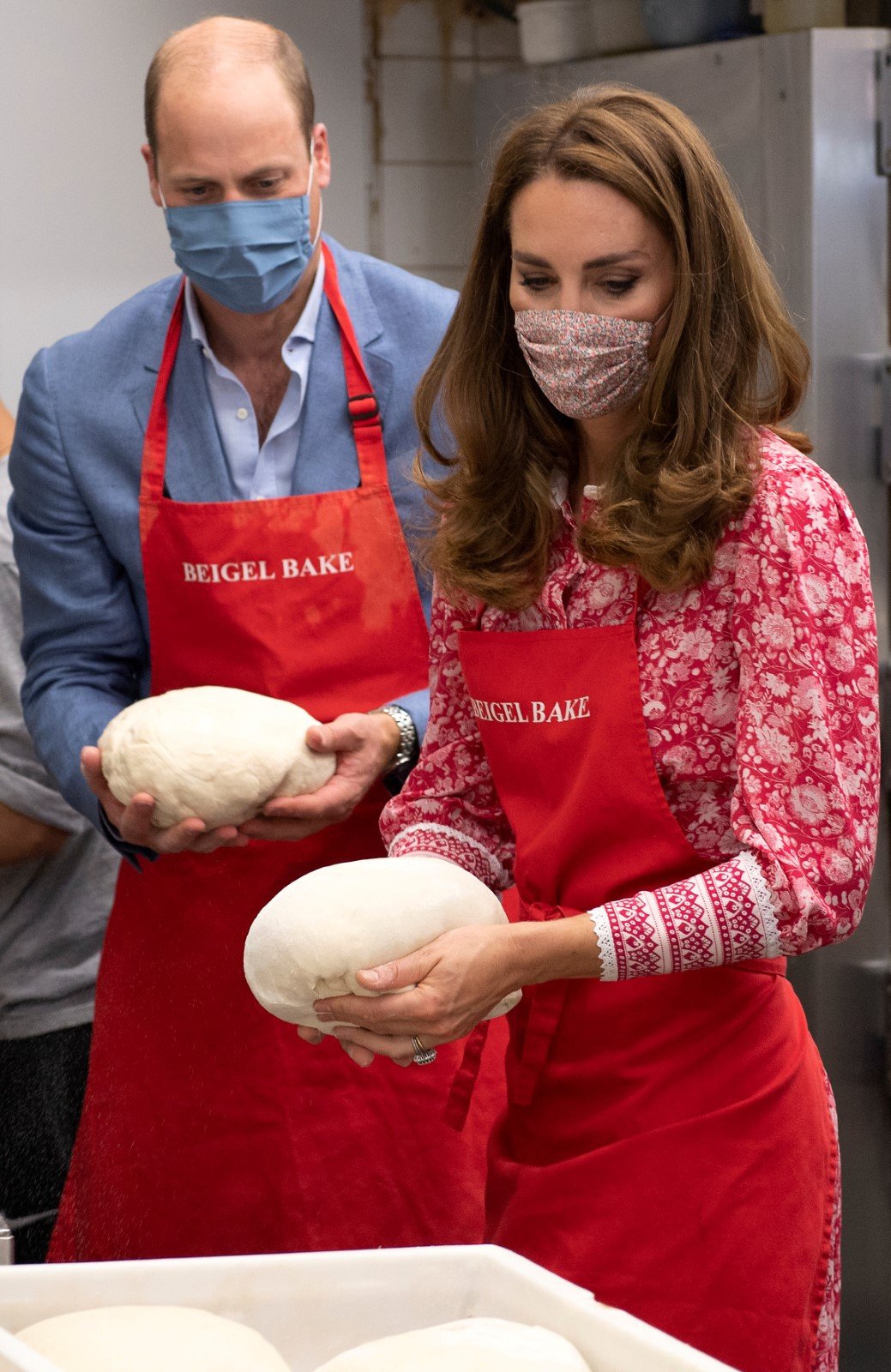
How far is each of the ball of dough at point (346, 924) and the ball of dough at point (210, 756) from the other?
36 centimetres

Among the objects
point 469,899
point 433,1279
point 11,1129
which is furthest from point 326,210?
point 433,1279

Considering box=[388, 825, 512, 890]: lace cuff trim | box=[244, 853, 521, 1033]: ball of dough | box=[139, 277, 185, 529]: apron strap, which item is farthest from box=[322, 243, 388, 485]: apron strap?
box=[244, 853, 521, 1033]: ball of dough

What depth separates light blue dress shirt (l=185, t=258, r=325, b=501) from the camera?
2010 millimetres

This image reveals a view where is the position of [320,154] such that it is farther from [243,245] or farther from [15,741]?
[15,741]

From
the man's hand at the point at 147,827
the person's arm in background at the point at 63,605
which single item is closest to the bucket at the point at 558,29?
the person's arm in background at the point at 63,605

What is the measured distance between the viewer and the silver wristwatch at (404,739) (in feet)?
6.27

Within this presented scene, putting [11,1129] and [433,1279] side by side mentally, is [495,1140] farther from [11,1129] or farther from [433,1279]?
[11,1129]

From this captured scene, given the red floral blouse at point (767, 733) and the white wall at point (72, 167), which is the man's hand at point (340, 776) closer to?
the red floral blouse at point (767, 733)

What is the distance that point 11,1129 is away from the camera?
2398 millimetres

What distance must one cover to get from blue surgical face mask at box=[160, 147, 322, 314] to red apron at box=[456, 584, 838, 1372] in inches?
26.4

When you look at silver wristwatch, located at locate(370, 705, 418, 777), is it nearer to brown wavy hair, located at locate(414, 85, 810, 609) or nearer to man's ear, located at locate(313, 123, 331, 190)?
brown wavy hair, located at locate(414, 85, 810, 609)

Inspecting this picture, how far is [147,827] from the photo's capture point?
1.84m

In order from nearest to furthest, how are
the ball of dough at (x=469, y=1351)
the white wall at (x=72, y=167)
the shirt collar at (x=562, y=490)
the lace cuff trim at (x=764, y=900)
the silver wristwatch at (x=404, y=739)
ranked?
1. the ball of dough at (x=469, y=1351)
2. the lace cuff trim at (x=764, y=900)
3. the shirt collar at (x=562, y=490)
4. the silver wristwatch at (x=404, y=739)
5. the white wall at (x=72, y=167)

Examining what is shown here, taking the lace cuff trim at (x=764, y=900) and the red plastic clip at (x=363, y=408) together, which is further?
the red plastic clip at (x=363, y=408)
